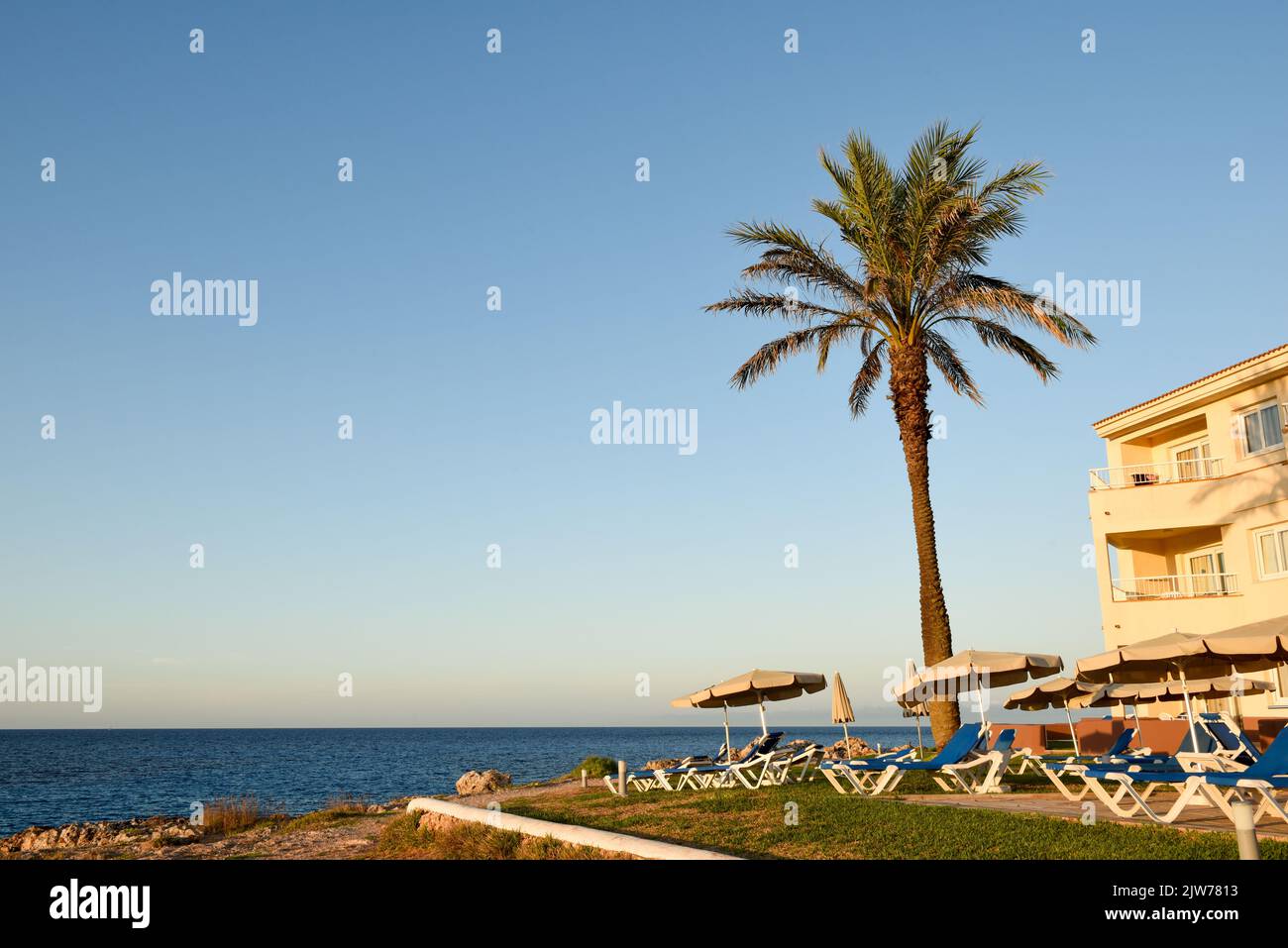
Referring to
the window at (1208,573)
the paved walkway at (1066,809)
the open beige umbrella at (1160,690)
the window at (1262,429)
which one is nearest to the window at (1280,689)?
the window at (1208,573)

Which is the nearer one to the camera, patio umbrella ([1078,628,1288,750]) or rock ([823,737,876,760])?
patio umbrella ([1078,628,1288,750])

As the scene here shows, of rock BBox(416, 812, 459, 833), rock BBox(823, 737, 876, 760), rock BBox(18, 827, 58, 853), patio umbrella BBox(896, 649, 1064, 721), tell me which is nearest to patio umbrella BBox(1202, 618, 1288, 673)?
patio umbrella BBox(896, 649, 1064, 721)

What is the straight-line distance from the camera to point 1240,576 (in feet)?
84.8

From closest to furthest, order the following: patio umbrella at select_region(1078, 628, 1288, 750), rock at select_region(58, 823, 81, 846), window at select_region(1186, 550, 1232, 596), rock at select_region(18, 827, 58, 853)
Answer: patio umbrella at select_region(1078, 628, 1288, 750) < rock at select_region(18, 827, 58, 853) < rock at select_region(58, 823, 81, 846) < window at select_region(1186, 550, 1232, 596)

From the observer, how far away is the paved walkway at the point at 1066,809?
1034 centimetres

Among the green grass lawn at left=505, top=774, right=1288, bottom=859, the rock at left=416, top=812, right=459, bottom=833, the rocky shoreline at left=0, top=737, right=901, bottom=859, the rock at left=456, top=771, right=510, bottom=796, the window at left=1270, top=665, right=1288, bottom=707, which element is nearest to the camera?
the green grass lawn at left=505, top=774, right=1288, bottom=859

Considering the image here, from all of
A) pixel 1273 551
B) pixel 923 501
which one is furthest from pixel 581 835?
pixel 1273 551

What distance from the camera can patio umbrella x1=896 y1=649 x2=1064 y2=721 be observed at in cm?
1618

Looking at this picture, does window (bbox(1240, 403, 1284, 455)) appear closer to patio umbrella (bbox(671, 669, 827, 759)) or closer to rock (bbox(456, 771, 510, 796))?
patio umbrella (bbox(671, 669, 827, 759))

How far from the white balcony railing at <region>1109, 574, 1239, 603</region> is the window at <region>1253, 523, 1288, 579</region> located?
0.99 meters
